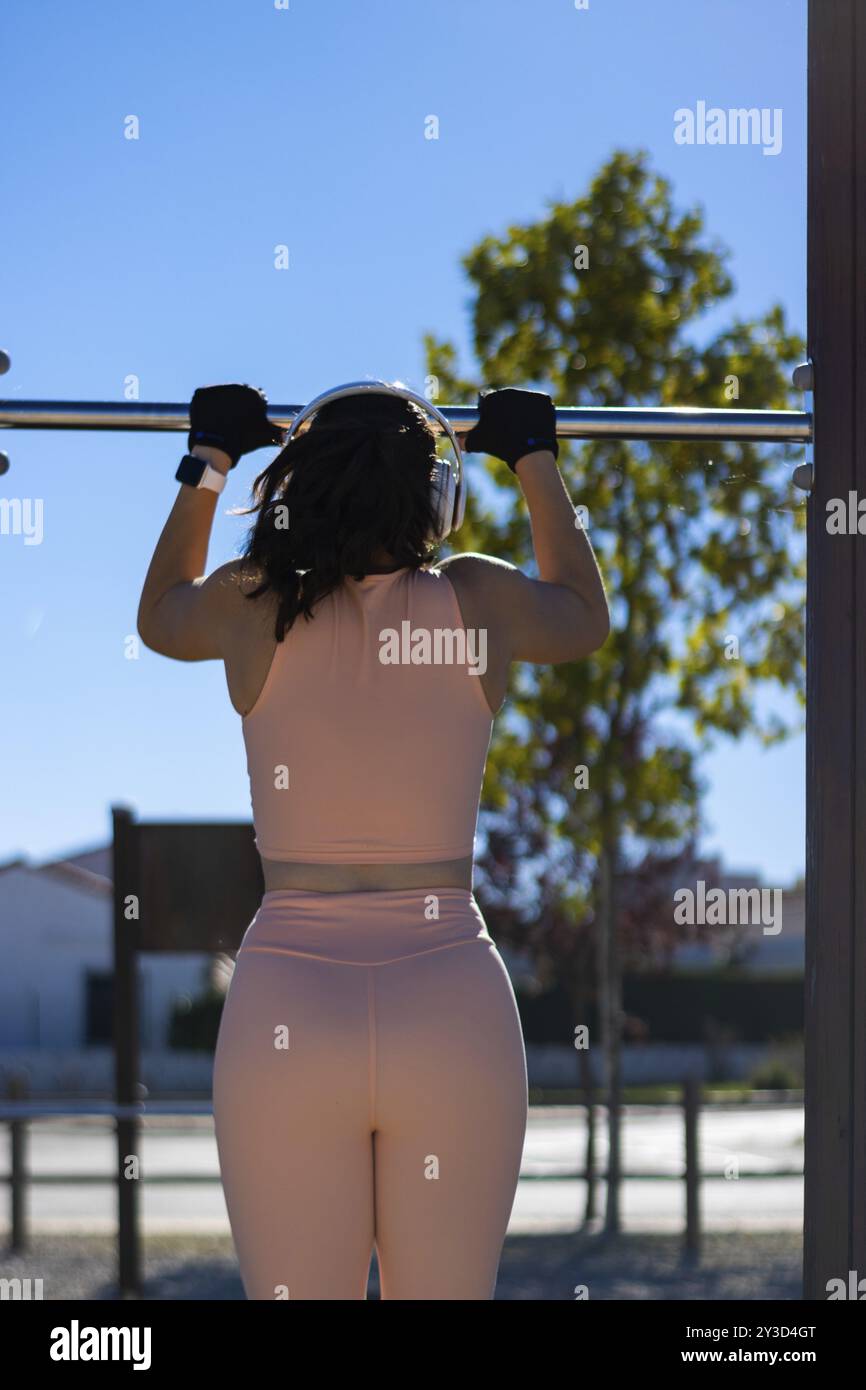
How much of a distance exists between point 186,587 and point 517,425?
43 cm

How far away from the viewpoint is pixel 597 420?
204 cm

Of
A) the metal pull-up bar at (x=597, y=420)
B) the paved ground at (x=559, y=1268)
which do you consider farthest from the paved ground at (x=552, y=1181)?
the metal pull-up bar at (x=597, y=420)

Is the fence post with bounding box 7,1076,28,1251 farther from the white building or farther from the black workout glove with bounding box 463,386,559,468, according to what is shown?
the white building

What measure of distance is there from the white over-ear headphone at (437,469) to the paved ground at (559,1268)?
4.78 metres

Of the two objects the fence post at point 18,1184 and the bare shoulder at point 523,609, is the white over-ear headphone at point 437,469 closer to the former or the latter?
the bare shoulder at point 523,609

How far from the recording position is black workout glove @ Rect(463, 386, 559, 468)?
1799mm

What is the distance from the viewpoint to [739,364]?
6.55m

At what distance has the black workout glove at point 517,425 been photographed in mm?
1799

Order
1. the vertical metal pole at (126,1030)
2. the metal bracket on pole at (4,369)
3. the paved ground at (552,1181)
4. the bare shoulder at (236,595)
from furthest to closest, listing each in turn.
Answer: the paved ground at (552,1181) → the vertical metal pole at (126,1030) → the metal bracket on pole at (4,369) → the bare shoulder at (236,595)

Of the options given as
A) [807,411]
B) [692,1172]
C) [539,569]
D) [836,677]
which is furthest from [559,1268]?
[539,569]

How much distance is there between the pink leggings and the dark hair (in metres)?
0.32

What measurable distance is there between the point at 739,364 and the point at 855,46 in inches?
183

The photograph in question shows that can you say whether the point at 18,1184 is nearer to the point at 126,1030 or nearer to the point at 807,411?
the point at 126,1030
